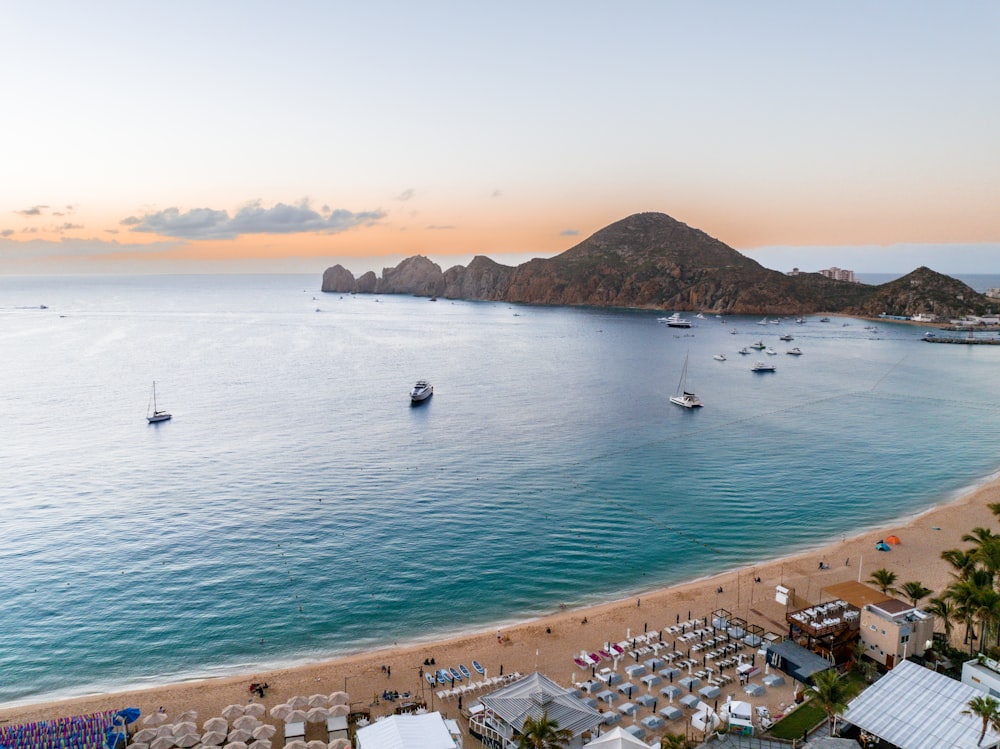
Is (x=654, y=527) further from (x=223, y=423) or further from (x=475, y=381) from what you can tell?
(x=475, y=381)

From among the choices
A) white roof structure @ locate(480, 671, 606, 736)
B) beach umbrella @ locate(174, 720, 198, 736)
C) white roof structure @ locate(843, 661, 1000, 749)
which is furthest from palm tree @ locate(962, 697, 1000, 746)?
beach umbrella @ locate(174, 720, 198, 736)

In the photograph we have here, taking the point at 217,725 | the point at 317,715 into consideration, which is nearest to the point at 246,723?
the point at 217,725

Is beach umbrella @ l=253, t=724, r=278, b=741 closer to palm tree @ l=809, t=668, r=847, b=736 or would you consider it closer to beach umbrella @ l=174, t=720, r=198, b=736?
beach umbrella @ l=174, t=720, r=198, b=736

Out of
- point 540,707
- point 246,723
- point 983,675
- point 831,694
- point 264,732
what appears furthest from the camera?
point 246,723

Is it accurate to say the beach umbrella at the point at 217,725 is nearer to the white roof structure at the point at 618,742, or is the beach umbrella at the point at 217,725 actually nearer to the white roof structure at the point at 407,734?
the white roof structure at the point at 407,734

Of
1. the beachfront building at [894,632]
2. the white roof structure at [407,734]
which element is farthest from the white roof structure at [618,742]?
the beachfront building at [894,632]

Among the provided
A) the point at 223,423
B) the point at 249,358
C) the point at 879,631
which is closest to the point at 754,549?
the point at 879,631

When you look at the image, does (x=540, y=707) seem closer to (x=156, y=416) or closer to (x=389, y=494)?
(x=389, y=494)
